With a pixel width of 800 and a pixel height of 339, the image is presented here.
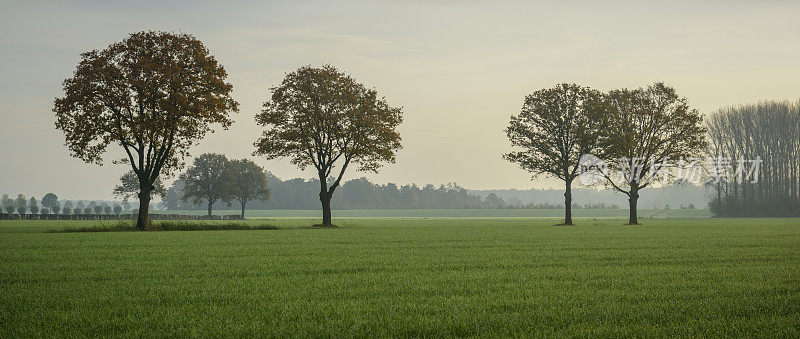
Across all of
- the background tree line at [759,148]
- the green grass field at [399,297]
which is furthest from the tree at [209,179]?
the green grass field at [399,297]

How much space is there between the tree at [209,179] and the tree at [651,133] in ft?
236

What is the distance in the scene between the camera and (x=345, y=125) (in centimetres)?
5000

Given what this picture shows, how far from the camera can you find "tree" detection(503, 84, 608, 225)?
60.8 meters

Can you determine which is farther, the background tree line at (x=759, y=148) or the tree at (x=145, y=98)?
the background tree line at (x=759, y=148)

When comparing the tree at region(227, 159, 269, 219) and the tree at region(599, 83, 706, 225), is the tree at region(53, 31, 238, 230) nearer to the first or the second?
the tree at region(599, 83, 706, 225)

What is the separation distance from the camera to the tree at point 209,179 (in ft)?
351

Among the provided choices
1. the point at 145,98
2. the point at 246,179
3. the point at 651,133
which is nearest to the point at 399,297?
the point at 145,98

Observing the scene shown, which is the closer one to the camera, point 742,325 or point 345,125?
point 742,325

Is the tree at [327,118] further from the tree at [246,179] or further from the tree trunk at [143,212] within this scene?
the tree at [246,179]

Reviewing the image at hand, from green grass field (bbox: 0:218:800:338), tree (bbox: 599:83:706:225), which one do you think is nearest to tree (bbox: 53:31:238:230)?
green grass field (bbox: 0:218:800:338)

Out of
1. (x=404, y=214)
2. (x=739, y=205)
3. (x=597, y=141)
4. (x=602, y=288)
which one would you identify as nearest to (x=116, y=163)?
(x=602, y=288)

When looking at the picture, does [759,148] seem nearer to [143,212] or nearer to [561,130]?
[561,130]

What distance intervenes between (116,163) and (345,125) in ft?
60.3

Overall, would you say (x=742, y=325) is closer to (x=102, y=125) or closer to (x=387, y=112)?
(x=102, y=125)
